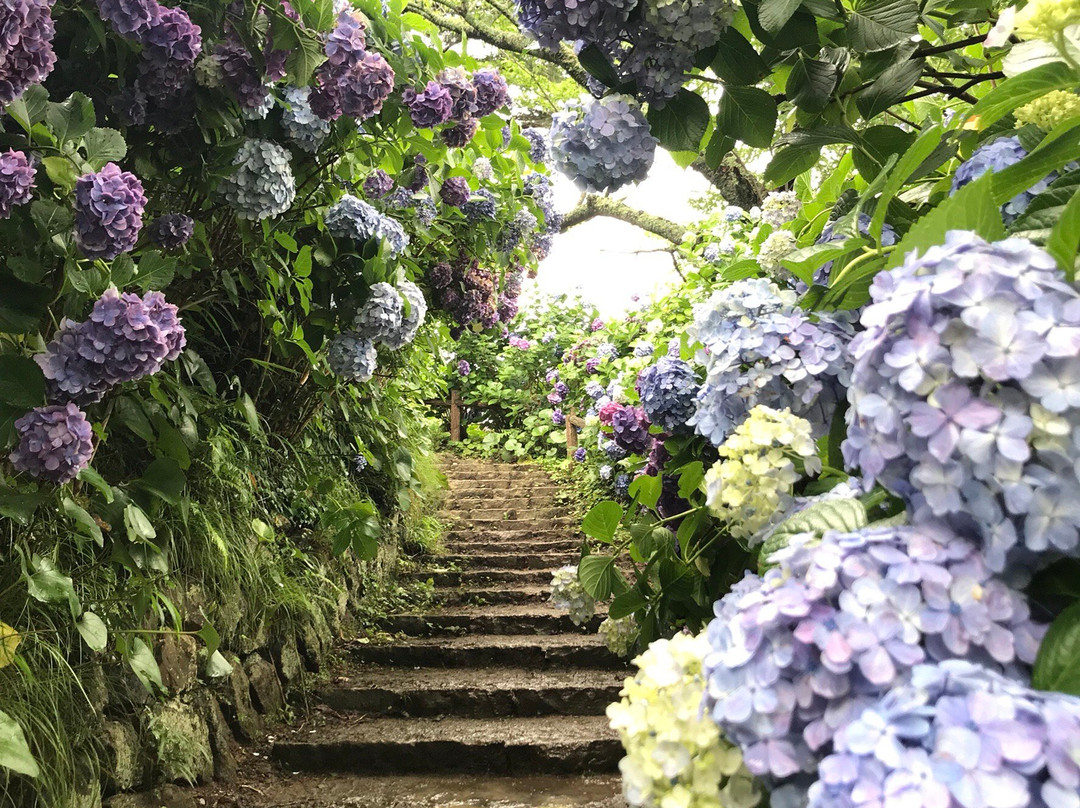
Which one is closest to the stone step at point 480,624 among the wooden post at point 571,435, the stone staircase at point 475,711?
the stone staircase at point 475,711

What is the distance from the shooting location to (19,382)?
107cm

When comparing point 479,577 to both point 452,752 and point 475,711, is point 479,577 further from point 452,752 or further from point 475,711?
point 452,752

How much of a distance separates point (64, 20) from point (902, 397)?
1466 millimetres

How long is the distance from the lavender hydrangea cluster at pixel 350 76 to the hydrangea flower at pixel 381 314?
1.92 ft

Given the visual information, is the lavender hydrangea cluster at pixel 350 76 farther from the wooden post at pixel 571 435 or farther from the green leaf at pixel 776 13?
the wooden post at pixel 571 435

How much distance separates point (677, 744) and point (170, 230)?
146 cm

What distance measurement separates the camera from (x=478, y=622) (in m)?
3.64

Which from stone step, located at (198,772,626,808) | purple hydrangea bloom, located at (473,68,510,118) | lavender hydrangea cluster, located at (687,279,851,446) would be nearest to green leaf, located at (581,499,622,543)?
lavender hydrangea cluster, located at (687,279,851,446)

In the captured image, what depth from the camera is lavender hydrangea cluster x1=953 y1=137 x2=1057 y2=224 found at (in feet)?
1.87

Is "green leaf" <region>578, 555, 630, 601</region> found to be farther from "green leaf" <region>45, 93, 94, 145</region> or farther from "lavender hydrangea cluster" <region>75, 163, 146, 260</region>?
"green leaf" <region>45, 93, 94, 145</region>

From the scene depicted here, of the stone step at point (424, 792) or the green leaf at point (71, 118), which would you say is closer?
the green leaf at point (71, 118)

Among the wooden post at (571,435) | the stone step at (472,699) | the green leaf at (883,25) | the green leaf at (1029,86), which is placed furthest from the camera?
the wooden post at (571,435)

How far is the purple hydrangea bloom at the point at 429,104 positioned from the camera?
1683 mm

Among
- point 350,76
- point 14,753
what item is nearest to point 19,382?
point 14,753
